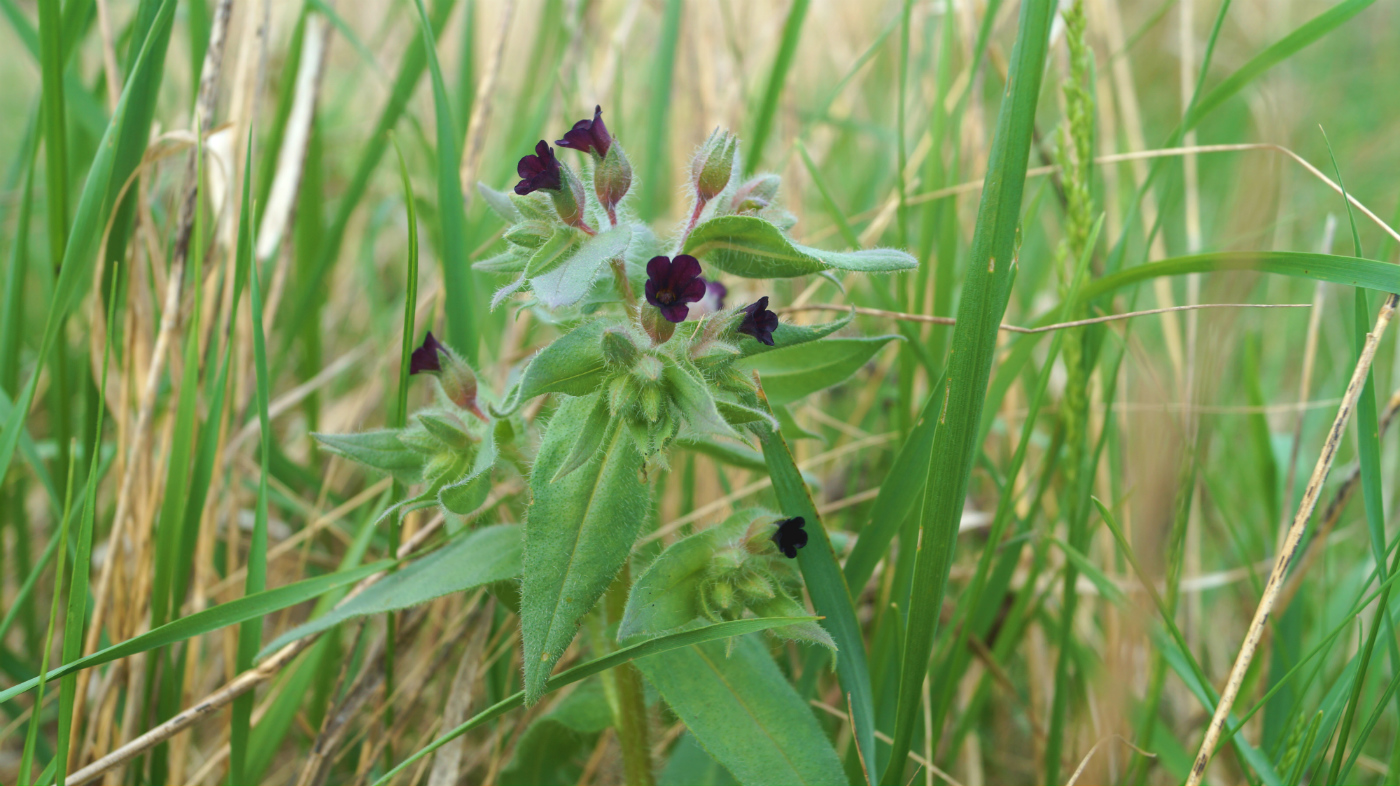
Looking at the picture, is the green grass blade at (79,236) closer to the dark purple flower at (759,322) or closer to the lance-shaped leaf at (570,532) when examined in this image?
the lance-shaped leaf at (570,532)

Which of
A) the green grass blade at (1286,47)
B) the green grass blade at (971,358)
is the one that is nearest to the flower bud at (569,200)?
the green grass blade at (971,358)

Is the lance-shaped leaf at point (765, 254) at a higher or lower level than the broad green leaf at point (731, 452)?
higher

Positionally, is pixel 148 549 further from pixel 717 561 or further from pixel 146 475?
pixel 717 561

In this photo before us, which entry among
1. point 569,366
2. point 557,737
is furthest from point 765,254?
point 557,737

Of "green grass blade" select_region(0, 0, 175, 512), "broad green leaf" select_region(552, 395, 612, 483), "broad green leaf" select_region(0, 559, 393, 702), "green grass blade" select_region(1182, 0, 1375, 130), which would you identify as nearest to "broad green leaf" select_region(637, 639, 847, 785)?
"broad green leaf" select_region(552, 395, 612, 483)

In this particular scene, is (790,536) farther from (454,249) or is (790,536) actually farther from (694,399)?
(454,249)
